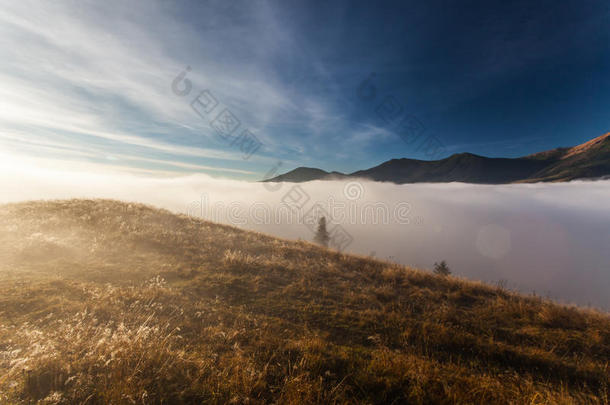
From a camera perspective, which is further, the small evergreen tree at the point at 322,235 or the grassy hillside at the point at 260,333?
the small evergreen tree at the point at 322,235

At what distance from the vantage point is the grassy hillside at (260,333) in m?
2.97

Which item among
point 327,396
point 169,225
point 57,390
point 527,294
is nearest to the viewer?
point 57,390

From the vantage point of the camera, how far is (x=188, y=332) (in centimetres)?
455

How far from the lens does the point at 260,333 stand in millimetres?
4707

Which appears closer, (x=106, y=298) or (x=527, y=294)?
(x=106, y=298)

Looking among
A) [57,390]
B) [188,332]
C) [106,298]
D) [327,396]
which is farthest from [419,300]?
[106,298]

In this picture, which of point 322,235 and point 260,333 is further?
point 322,235

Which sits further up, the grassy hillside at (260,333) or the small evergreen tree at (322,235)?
the grassy hillside at (260,333)

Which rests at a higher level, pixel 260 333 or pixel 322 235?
pixel 260 333

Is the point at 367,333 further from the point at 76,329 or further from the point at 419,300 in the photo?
the point at 76,329

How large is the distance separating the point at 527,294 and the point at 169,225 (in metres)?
19.6

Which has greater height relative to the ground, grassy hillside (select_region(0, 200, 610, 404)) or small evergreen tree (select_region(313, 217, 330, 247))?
grassy hillside (select_region(0, 200, 610, 404))

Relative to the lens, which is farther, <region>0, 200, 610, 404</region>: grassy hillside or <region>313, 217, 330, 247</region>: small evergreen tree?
<region>313, 217, 330, 247</region>: small evergreen tree

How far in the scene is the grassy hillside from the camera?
2.97 m
